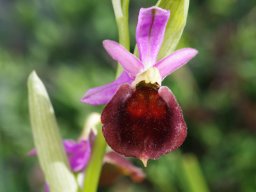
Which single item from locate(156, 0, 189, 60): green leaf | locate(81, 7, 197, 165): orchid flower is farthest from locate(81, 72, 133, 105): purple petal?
locate(156, 0, 189, 60): green leaf

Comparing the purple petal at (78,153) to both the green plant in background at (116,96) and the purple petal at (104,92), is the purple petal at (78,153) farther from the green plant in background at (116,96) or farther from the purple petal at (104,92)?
the purple petal at (104,92)

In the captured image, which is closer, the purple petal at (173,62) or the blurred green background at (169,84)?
the purple petal at (173,62)

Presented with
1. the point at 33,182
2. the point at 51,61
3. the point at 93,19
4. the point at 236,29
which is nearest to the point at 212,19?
the point at 236,29

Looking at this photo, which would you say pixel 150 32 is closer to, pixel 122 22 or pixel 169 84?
pixel 122 22

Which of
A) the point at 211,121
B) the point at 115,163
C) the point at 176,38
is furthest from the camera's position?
the point at 211,121

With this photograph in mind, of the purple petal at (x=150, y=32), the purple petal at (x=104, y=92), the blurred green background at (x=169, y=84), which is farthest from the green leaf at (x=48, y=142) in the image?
the blurred green background at (x=169, y=84)

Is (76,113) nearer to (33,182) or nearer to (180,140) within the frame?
(33,182)

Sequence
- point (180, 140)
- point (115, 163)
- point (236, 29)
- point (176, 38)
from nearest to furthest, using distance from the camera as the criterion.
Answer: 1. point (180, 140)
2. point (176, 38)
3. point (115, 163)
4. point (236, 29)
